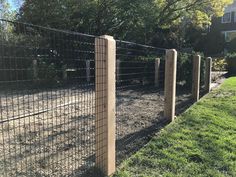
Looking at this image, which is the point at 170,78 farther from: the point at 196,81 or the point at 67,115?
the point at 196,81

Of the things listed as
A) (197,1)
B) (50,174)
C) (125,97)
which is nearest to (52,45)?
(50,174)

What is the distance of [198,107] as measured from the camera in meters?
7.19

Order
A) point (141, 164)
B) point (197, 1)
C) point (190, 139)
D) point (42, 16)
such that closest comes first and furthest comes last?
point (141, 164), point (190, 139), point (42, 16), point (197, 1)

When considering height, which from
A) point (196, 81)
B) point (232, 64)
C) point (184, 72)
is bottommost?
point (196, 81)

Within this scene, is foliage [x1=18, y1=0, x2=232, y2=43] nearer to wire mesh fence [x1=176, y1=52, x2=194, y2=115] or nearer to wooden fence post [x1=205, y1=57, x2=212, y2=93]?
wire mesh fence [x1=176, y1=52, x2=194, y2=115]

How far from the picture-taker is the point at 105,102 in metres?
3.46

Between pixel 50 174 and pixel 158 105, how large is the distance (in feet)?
15.1

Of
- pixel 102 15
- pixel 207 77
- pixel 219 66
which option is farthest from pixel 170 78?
pixel 219 66

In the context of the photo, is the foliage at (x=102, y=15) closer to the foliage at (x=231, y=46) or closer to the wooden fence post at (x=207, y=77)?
the wooden fence post at (x=207, y=77)

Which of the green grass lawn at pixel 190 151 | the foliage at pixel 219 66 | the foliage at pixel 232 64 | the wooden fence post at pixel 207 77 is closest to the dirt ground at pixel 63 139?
the green grass lawn at pixel 190 151

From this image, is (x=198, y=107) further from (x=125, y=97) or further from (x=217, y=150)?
(x=217, y=150)

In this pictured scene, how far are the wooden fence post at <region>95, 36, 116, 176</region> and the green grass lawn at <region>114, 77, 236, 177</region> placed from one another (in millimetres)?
232

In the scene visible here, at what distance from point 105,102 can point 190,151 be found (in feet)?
5.18

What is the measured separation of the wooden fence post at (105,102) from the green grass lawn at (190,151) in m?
0.23
